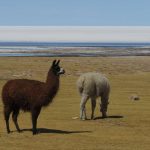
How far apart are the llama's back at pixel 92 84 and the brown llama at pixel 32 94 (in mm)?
3131

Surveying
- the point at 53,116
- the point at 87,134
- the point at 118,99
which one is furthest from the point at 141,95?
the point at 87,134

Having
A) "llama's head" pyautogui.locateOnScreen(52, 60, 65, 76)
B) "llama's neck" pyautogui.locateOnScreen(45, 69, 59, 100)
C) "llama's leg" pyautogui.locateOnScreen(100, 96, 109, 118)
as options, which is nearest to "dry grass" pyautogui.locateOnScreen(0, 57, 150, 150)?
"llama's leg" pyautogui.locateOnScreen(100, 96, 109, 118)

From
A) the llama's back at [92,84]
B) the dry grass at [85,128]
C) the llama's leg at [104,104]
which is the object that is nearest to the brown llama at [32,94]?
the dry grass at [85,128]

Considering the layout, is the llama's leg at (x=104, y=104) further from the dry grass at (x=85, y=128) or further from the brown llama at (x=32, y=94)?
the brown llama at (x=32, y=94)

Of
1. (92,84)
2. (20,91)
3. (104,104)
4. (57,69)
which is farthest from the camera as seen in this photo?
(104,104)

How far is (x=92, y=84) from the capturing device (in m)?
19.3

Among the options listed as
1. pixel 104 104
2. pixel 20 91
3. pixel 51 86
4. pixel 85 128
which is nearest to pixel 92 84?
pixel 104 104

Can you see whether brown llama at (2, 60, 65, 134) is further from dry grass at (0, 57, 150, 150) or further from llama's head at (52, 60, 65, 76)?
dry grass at (0, 57, 150, 150)

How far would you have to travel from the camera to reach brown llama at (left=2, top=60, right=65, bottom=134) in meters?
16.0

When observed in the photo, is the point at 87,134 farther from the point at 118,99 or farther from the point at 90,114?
the point at 118,99

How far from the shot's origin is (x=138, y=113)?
836 inches

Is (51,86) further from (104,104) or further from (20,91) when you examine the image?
(104,104)

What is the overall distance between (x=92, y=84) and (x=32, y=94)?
3.79 metres

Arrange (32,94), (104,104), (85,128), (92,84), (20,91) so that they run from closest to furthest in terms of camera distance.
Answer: (32,94)
(20,91)
(85,128)
(92,84)
(104,104)
